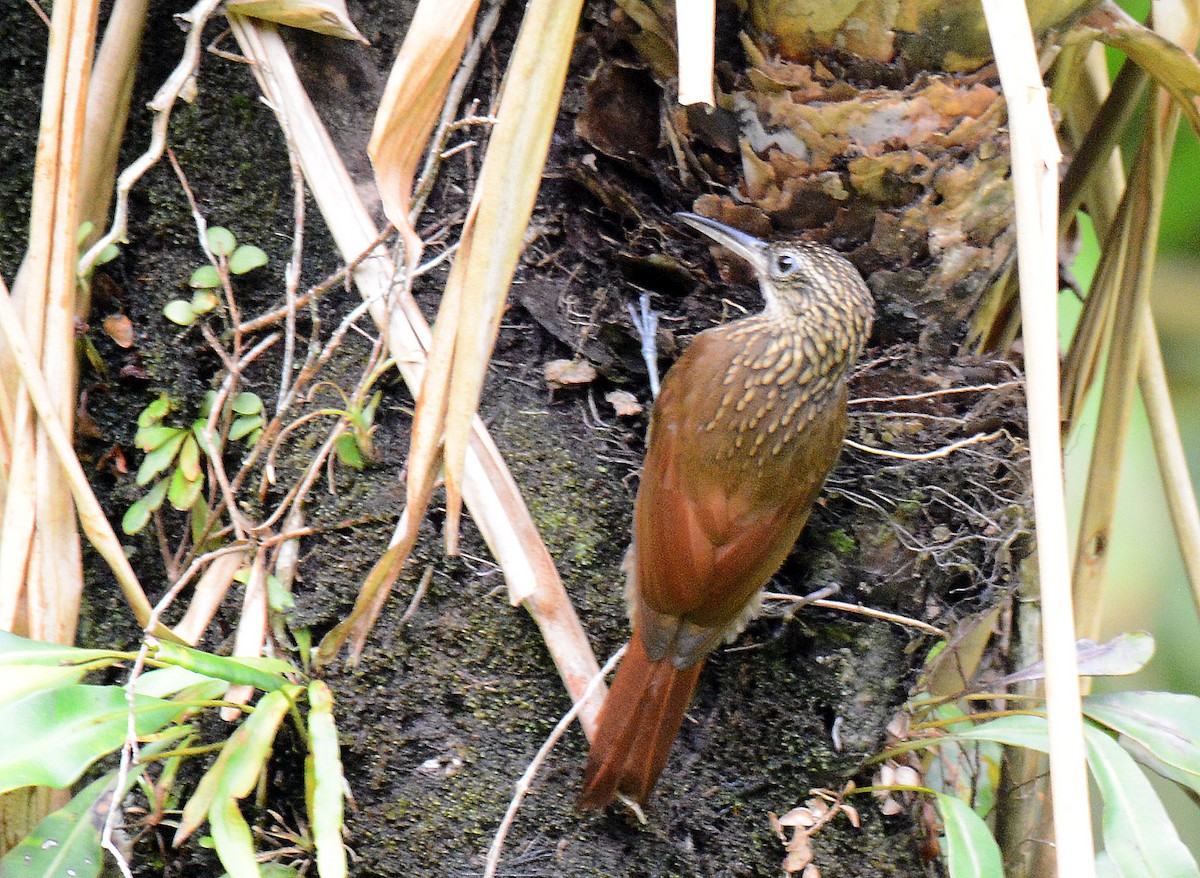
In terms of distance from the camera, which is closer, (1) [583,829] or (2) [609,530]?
(1) [583,829]

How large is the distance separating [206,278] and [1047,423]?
52.1 inches

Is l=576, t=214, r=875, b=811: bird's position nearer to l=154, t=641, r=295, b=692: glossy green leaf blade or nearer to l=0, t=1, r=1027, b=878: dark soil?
l=0, t=1, r=1027, b=878: dark soil

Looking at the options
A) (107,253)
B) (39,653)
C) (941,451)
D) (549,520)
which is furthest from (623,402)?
(39,653)

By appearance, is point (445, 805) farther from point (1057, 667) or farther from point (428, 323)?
point (1057, 667)

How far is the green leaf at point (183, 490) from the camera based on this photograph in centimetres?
173

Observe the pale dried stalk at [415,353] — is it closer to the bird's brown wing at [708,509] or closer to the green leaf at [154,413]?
the bird's brown wing at [708,509]

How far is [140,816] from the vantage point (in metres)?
1.63

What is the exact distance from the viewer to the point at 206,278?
5.89ft

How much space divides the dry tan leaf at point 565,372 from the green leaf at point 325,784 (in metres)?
0.60

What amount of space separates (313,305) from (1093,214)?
1436 mm

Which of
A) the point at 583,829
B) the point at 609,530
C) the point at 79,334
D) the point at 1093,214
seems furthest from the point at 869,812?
the point at 79,334

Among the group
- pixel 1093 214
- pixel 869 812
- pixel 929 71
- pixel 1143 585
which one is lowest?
pixel 869 812

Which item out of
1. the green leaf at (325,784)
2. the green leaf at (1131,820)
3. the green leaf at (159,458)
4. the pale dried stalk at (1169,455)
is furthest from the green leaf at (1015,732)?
the green leaf at (159,458)

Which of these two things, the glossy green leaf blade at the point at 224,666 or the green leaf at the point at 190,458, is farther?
the green leaf at the point at 190,458
